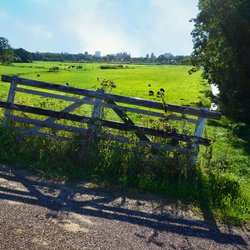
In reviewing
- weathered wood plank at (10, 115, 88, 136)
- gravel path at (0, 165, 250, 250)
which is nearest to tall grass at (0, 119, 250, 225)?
weathered wood plank at (10, 115, 88, 136)

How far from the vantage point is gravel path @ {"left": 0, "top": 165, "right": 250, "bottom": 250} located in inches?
198

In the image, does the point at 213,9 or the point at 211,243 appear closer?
the point at 211,243

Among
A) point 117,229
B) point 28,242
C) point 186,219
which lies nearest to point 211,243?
point 186,219

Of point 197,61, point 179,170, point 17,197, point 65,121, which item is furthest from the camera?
point 197,61

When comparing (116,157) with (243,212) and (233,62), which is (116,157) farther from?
(233,62)

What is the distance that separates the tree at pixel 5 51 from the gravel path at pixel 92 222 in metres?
120

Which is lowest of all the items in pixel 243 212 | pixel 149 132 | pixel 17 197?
pixel 17 197

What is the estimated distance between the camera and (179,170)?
7.92m

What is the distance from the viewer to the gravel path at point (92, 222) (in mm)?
5018

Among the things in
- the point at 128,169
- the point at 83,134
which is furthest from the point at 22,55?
the point at 128,169

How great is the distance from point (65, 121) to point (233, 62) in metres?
13.8

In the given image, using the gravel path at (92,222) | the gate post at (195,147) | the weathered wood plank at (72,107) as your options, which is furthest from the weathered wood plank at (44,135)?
the gate post at (195,147)

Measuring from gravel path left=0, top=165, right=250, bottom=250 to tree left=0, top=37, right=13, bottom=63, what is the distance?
11990cm

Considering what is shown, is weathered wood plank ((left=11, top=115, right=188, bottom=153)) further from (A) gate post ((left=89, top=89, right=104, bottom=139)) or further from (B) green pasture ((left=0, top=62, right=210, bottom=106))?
(B) green pasture ((left=0, top=62, right=210, bottom=106))
